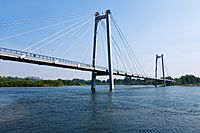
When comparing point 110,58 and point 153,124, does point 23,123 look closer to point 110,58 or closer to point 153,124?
point 153,124

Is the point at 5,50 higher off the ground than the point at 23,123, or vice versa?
the point at 5,50

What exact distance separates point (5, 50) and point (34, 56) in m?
7.08

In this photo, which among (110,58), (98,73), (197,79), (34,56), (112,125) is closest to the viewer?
(112,125)

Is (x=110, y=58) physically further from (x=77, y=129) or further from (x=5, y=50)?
(x=77, y=129)

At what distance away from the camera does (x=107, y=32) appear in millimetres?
64000

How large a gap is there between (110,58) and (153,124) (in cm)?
4490

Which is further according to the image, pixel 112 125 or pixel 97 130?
pixel 112 125

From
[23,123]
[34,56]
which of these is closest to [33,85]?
[34,56]

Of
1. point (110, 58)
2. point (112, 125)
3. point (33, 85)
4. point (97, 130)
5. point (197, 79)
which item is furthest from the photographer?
point (197, 79)

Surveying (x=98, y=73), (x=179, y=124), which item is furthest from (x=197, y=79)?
(x=179, y=124)

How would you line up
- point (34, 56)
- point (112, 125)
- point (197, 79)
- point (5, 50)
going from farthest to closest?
1. point (197, 79)
2. point (34, 56)
3. point (5, 50)
4. point (112, 125)

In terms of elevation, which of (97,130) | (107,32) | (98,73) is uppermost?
(107,32)

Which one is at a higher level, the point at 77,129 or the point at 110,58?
the point at 110,58

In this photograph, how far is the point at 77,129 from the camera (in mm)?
15367
